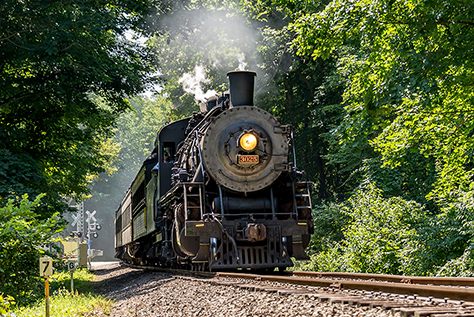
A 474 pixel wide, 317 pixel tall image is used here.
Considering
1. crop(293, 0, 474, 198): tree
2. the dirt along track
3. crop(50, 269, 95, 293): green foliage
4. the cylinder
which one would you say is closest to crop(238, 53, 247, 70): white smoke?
crop(293, 0, 474, 198): tree

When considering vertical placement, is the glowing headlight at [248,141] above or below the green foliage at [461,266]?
above

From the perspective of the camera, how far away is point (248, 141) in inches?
389

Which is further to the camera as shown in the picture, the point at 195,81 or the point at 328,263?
the point at 195,81

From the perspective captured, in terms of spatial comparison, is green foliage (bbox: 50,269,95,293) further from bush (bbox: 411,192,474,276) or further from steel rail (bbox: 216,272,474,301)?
bush (bbox: 411,192,474,276)

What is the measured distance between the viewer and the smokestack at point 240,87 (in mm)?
10305

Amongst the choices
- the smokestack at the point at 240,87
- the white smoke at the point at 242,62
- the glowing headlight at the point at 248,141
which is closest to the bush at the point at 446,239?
the glowing headlight at the point at 248,141

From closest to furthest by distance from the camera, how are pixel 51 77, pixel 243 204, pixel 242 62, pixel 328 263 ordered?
1. pixel 243 204
2. pixel 51 77
3. pixel 328 263
4. pixel 242 62

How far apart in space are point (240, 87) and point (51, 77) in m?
5.96

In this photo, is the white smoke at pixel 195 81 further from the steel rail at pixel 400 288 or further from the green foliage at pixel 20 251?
the steel rail at pixel 400 288

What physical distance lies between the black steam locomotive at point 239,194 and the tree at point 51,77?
13.3ft

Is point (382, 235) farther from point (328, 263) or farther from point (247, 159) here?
point (247, 159)

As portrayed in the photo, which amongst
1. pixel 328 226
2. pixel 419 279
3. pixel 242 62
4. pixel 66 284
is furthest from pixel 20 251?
pixel 242 62

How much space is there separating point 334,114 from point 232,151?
11175mm

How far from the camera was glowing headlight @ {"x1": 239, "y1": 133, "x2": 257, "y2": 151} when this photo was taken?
9844 millimetres
